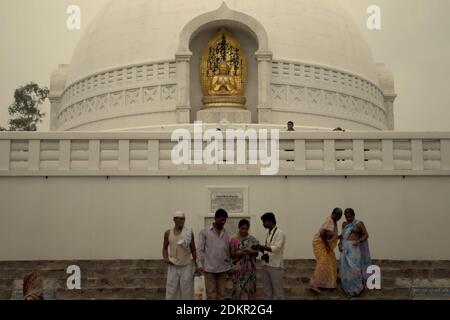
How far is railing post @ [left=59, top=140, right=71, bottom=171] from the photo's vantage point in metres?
11.9

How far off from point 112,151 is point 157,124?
194 inches

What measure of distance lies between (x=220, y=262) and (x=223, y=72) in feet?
30.0

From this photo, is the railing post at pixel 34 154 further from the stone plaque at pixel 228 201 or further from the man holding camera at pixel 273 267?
the man holding camera at pixel 273 267

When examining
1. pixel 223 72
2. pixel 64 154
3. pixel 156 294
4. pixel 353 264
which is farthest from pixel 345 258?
pixel 223 72

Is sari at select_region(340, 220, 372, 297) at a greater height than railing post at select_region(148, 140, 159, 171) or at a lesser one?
lesser

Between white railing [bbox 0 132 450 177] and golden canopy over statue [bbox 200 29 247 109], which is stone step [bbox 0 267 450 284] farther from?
golden canopy over statue [bbox 200 29 247 109]

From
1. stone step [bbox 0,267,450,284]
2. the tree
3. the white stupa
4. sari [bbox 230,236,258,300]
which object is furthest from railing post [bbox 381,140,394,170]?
the tree

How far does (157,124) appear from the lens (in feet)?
55.5

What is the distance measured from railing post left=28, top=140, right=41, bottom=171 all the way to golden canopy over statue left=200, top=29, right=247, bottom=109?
5.87 m

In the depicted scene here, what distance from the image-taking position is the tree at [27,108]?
34875 millimetres

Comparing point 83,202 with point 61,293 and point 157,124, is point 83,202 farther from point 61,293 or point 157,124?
point 157,124
